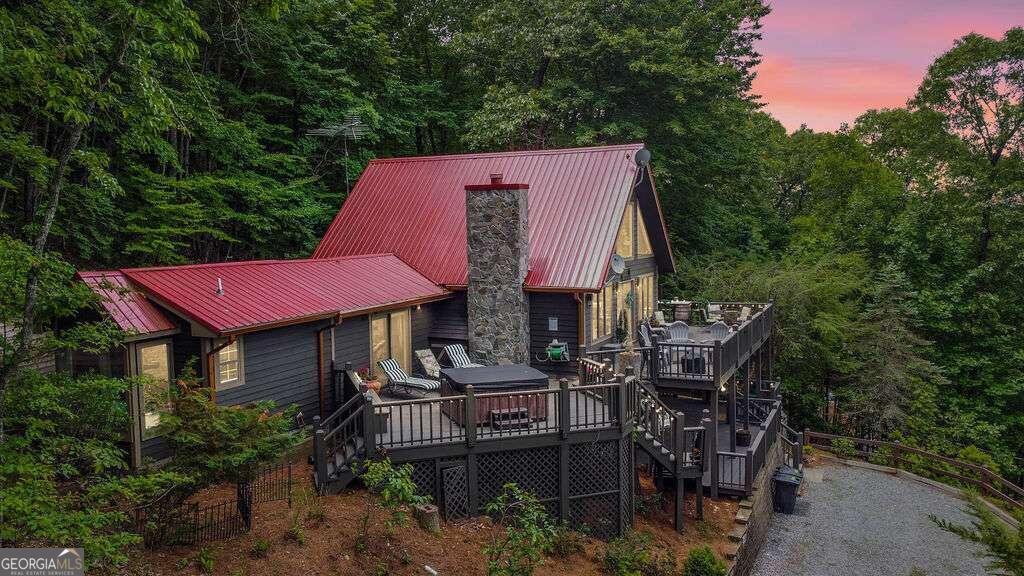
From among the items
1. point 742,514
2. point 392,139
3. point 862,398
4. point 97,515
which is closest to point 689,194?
point 862,398

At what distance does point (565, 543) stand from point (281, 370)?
6123 mm

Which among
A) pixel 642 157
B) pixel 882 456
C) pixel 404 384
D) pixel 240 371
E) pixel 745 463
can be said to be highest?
pixel 642 157

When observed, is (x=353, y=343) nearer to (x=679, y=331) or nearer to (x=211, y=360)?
(x=211, y=360)

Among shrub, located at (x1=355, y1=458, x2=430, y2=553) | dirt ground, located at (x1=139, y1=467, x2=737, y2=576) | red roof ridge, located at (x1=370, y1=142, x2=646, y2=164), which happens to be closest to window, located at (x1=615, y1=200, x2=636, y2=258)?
red roof ridge, located at (x1=370, y1=142, x2=646, y2=164)

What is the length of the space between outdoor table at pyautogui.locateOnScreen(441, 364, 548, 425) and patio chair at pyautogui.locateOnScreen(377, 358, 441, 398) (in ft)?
7.16

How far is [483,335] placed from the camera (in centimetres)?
1638

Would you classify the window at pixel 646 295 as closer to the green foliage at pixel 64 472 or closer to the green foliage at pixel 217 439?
the green foliage at pixel 217 439

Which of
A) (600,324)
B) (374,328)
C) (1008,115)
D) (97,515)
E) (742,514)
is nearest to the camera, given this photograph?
(97,515)

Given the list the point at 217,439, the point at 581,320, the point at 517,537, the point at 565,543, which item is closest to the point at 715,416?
the point at 581,320

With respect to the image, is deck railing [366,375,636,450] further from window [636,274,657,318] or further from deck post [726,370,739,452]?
window [636,274,657,318]

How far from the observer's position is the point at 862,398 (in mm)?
22109

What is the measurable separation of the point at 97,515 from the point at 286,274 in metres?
8.36

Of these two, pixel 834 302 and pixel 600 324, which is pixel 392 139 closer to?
pixel 600 324

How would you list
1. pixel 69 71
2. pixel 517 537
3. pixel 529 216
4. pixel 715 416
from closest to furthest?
pixel 69 71 → pixel 517 537 → pixel 715 416 → pixel 529 216
